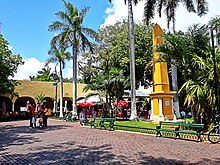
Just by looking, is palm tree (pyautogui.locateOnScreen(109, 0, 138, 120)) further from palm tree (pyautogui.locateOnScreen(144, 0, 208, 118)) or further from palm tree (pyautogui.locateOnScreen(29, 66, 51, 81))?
palm tree (pyautogui.locateOnScreen(29, 66, 51, 81))

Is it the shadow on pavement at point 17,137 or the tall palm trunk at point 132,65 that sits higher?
the tall palm trunk at point 132,65

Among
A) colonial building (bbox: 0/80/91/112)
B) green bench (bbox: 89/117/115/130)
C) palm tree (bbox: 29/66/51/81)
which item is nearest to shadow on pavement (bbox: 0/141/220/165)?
green bench (bbox: 89/117/115/130)

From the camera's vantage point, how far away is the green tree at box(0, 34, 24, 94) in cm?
2749

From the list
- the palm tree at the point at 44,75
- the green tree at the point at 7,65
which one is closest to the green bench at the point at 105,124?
the green tree at the point at 7,65

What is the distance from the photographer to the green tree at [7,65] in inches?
1082

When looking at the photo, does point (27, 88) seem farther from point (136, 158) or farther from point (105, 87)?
point (136, 158)

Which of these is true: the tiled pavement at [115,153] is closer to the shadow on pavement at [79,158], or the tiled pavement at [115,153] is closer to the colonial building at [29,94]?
the shadow on pavement at [79,158]

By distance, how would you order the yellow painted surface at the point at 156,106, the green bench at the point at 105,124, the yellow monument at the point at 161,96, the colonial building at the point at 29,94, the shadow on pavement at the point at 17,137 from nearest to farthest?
1. the shadow on pavement at the point at 17,137
2. the green bench at the point at 105,124
3. the yellow monument at the point at 161,96
4. the yellow painted surface at the point at 156,106
5. the colonial building at the point at 29,94

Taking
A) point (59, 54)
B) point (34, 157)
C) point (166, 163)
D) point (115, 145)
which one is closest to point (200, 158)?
point (166, 163)

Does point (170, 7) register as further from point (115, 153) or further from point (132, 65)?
point (115, 153)

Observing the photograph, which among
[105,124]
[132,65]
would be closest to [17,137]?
[105,124]

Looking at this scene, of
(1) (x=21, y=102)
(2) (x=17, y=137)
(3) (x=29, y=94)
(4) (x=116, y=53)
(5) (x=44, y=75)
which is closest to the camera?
(2) (x=17, y=137)

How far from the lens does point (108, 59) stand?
1255 inches

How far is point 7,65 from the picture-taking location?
93.5ft
